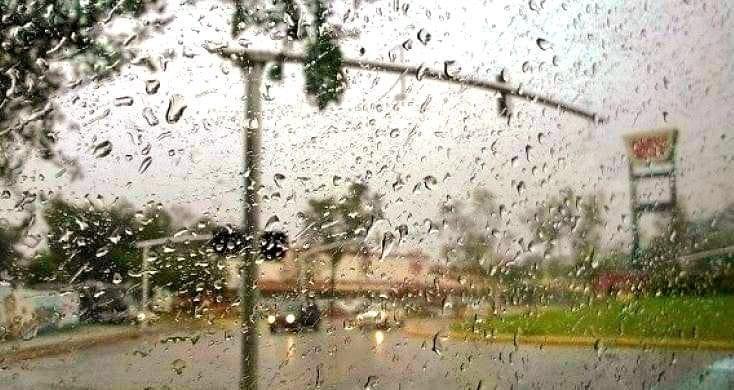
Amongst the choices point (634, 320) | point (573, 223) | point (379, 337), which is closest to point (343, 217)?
point (379, 337)

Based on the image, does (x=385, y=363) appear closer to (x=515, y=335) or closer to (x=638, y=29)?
(x=515, y=335)

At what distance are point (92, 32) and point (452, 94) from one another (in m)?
1.02

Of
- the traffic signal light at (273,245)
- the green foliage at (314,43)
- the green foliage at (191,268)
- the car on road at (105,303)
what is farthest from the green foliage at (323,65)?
the car on road at (105,303)

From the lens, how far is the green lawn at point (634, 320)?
244 centimetres

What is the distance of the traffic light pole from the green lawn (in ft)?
2.19

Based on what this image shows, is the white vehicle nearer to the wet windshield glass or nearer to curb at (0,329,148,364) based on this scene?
the wet windshield glass

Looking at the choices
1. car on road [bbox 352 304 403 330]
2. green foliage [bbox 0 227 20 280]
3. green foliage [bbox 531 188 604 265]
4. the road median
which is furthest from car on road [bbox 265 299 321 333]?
green foliage [bbox 531 188 604 265]

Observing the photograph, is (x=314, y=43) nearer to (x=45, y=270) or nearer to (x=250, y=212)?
(x=250, y=212)

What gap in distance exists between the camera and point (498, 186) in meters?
A: 2.46

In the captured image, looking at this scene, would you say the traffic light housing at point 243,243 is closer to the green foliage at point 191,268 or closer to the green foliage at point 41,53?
the green foliage at point 191,268

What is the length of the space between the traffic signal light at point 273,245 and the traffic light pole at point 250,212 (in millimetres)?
23

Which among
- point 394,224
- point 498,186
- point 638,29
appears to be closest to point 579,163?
point 498,186

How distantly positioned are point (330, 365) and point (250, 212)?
1.42 feet

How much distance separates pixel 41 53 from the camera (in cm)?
184
